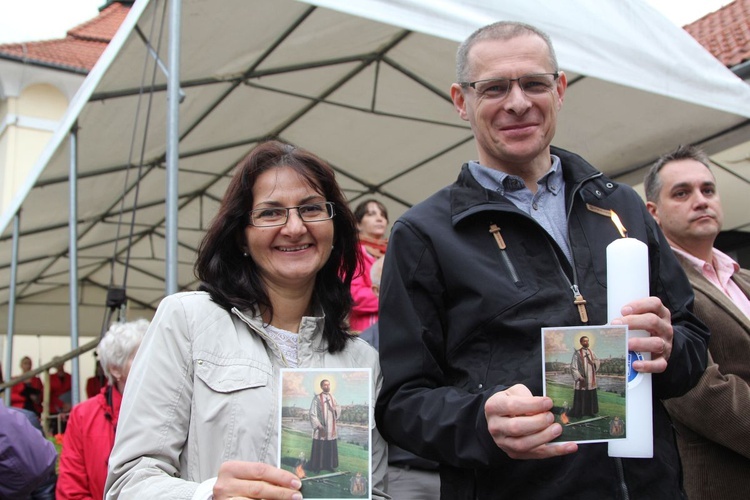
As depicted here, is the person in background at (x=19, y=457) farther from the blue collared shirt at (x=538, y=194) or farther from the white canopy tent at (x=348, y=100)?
the blue collared shirt at (x=538, y=194)

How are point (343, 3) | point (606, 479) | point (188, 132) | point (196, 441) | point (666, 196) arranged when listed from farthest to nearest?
point (188, 132), point (343, 3), point (666, 196), point (196, 441), point (606, 479)

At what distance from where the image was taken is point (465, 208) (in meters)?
1.62

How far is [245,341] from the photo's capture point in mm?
1702

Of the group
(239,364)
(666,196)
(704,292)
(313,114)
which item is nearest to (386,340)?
(239,364)

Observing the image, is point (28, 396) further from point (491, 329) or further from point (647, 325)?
point (647, 325)

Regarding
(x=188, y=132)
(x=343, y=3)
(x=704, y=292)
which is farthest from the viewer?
(x=188, y=132)

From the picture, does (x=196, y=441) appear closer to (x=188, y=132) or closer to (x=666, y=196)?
(x=666, y=196)

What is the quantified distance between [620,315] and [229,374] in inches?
31.7

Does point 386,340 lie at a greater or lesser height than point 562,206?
lesser

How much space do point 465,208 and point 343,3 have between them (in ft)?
6.68

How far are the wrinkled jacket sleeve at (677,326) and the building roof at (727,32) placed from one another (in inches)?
203

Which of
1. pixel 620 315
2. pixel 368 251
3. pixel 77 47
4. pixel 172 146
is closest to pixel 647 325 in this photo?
pixel 620 315

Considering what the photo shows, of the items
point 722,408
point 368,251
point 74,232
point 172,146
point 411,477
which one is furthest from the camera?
point 74,232

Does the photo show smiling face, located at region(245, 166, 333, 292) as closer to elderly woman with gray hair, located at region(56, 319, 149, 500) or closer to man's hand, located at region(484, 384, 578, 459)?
man's hand, located at region(484, 384, 578, 459)
